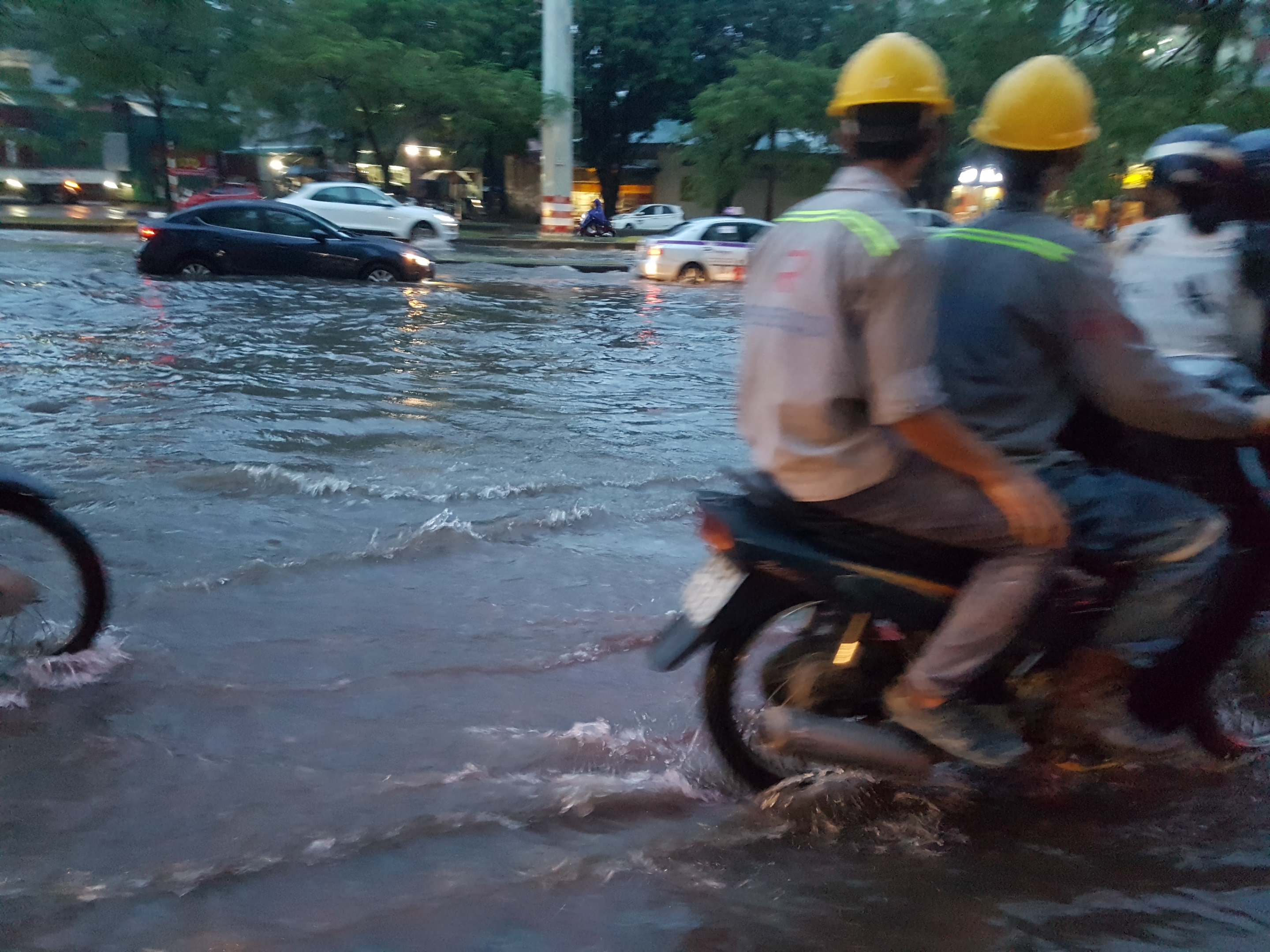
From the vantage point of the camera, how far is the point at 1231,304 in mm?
3131

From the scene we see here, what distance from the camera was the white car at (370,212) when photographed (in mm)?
24047

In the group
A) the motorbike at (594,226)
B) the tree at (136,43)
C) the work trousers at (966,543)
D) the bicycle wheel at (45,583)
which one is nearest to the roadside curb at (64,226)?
the tree at (136,43)

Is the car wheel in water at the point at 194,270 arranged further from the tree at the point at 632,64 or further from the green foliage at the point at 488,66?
the tree at the point at 632,64

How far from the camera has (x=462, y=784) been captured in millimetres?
3078

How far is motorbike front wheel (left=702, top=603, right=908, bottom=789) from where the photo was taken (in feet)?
9.25

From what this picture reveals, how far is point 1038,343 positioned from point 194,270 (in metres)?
16.0

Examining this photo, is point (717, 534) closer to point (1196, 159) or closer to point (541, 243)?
point (1196, 159)

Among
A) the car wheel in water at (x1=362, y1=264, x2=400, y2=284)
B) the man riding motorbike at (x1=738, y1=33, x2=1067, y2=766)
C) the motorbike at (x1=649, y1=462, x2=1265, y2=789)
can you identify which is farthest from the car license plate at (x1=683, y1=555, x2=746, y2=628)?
the car wheel in water at (x1=362, y1=264, x2=400, y2=284)

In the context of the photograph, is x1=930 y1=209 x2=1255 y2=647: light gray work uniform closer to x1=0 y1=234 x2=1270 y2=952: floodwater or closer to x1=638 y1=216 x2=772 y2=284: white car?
x1=0 y1=234 x2=1270 y2=952: floodwater

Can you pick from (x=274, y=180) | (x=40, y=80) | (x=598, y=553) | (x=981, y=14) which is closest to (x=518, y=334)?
(x=598, y=553)

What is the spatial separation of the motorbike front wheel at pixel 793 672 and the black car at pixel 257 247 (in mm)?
14921

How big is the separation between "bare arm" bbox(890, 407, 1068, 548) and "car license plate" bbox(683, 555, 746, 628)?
0.55 meters

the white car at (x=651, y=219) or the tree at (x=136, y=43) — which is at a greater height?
the tree at (x=136, y=43)

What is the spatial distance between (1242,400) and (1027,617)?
90cm
